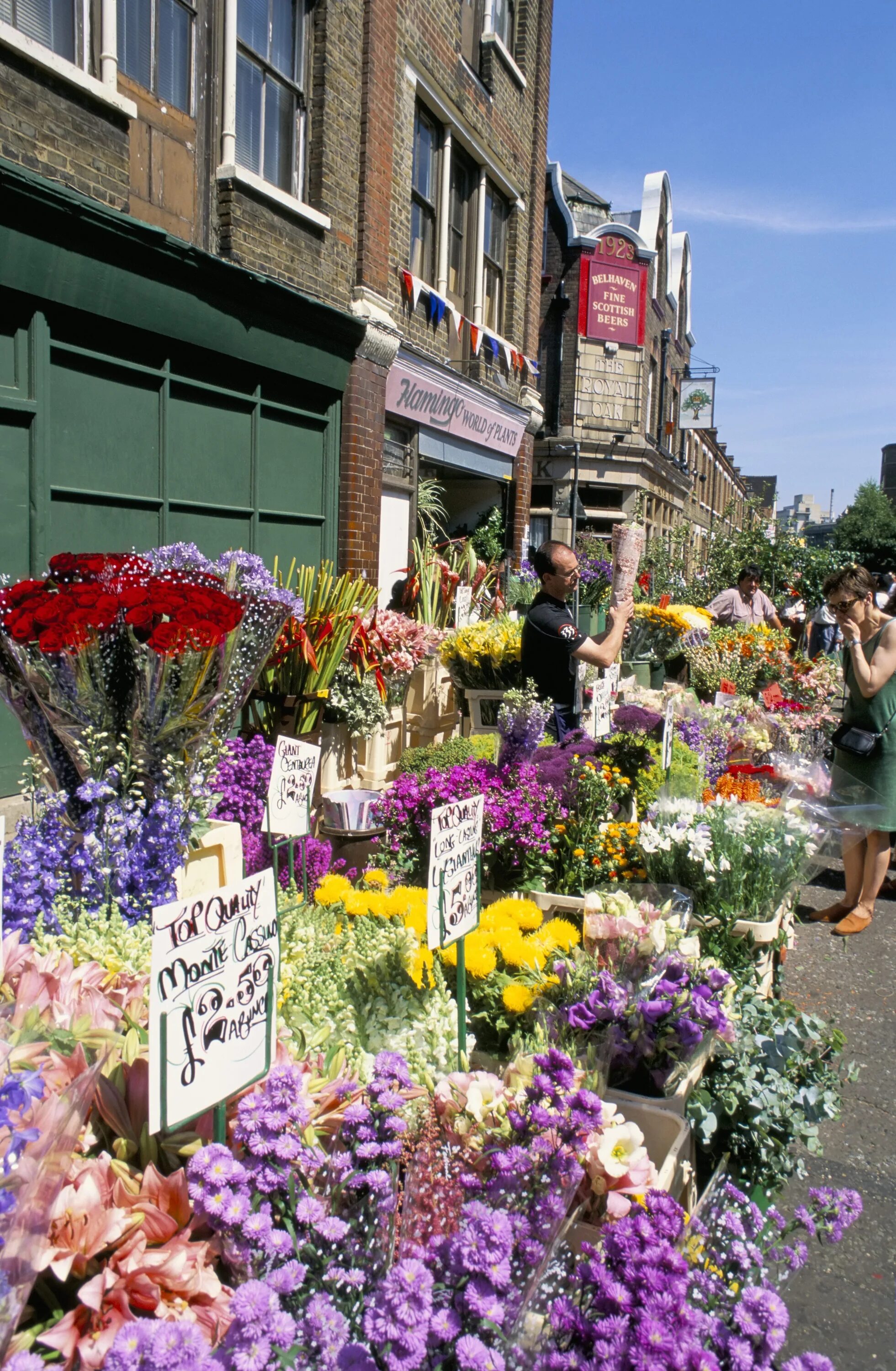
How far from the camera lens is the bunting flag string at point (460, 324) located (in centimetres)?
976

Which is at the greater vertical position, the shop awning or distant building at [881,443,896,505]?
distant building at [881,443,896,505]

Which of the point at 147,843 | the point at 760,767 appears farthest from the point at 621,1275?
the point at 760,767

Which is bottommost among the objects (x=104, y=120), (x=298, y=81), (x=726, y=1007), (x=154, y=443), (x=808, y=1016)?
(x=808, y=1016)

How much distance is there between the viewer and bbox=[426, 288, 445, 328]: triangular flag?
1033 cm

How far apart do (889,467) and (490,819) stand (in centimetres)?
10962

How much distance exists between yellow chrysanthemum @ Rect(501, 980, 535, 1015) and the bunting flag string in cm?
856

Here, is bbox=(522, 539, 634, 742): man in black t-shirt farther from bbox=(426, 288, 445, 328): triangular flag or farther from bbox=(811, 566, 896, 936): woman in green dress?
bbox=(426, 288, 445, 328): triangular flag

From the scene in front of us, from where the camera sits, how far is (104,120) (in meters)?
5.78

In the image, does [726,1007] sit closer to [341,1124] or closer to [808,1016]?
[808,1016]

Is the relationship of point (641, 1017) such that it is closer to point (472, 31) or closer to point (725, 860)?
point (725, 860)

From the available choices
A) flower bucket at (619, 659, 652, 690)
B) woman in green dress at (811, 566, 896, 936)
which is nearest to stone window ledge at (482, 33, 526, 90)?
flower bucket at (619, 659, 652, 690)

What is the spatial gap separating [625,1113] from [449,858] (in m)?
0.69

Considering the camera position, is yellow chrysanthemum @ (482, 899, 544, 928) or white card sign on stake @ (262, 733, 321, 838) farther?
white card sign on stake @ (262, 733, 321, 838)

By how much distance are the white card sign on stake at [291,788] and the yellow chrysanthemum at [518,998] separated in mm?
968
